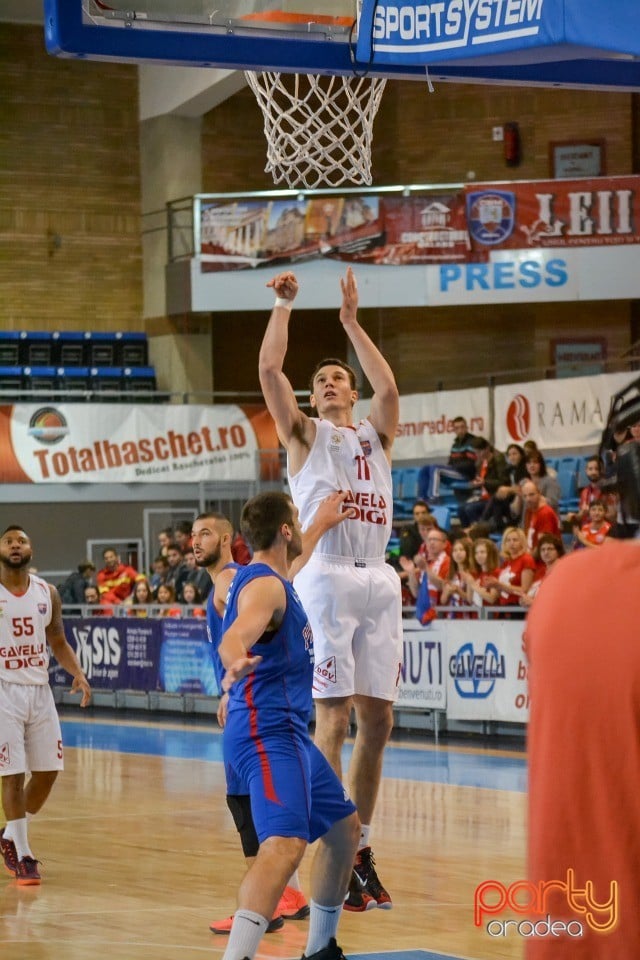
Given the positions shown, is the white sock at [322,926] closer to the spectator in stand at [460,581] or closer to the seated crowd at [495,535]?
the seated crowd at [495,535]

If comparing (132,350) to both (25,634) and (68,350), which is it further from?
(25,634)

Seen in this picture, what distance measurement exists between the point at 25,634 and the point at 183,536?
12.6m

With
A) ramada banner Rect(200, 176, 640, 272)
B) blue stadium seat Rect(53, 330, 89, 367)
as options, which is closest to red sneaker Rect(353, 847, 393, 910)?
ramada banner Rect(200, 176, 640, 272)

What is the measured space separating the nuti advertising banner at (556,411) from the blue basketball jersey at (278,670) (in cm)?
1473

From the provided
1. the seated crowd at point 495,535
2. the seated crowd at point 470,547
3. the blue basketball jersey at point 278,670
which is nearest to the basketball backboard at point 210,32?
the blue basketball jersey at point 278,670

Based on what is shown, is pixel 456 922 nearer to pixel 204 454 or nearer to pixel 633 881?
pixel 633 881

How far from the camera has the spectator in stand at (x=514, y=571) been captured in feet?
48.8

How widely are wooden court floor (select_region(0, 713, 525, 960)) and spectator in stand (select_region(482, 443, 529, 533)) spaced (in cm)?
464

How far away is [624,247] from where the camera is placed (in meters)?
23.5

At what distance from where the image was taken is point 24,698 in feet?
29.9

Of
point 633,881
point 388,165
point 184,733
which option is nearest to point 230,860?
point 633,881

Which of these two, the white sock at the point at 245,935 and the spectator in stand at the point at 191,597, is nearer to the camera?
the white sock at the point at 245,935

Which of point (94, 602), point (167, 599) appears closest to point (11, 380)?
point (94, 602)

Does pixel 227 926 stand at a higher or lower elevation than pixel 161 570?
lower
